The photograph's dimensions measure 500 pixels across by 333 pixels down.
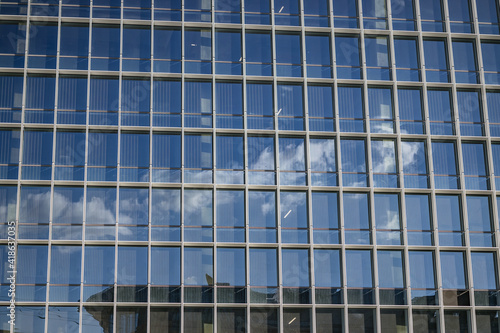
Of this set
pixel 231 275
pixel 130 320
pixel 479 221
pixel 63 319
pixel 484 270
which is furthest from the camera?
pixel 479 221

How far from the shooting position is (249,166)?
38.8 m

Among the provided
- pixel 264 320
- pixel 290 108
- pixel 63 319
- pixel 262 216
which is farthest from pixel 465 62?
pixel 63 319

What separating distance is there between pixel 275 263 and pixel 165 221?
17.2ft

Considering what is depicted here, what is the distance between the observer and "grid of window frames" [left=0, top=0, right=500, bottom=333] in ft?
122

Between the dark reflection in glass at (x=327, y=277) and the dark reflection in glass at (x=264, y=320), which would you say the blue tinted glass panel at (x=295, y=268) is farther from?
the dark reflection in glass at (x=264, y=320)

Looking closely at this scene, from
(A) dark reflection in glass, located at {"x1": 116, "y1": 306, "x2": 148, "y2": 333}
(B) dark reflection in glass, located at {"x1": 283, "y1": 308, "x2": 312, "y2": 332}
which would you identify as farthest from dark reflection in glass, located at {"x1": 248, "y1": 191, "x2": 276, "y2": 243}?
(A) dark reflection in glass, located at {"x1": 116, "y1": 306, "x2": 148, "y2": 333}

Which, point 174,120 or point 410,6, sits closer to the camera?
point 174,120

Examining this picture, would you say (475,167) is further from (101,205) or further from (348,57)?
(101,205)

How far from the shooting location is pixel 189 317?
36.9m

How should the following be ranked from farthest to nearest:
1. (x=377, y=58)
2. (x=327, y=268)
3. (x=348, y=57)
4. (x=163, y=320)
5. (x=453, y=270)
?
1. (x=377, y=58)
2. (x=348, y=57)
3. (x=453, y=270)
4. (x=327, y=268)
5. (x=163, y=320)

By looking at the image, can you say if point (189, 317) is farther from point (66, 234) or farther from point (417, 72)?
point (417, 72)

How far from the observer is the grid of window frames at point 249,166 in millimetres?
37156

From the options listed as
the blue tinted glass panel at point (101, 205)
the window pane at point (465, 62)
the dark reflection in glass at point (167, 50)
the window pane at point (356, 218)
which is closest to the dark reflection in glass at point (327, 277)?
the window pane at point (356, 218)

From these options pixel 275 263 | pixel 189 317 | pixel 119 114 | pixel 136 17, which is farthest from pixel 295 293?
pixel 136 17
